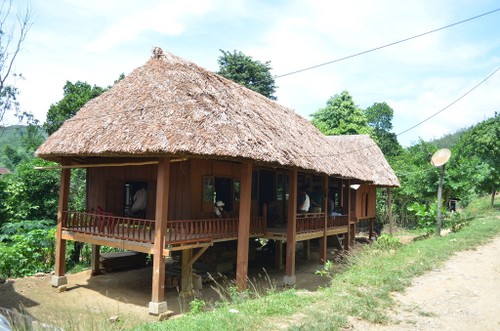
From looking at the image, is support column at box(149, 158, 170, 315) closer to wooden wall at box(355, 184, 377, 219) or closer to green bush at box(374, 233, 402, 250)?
green bush at box(374, 233, 402, 250)

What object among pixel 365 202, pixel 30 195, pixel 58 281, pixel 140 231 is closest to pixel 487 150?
pixel 365 202

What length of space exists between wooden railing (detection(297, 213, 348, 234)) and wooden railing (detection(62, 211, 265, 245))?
1534 mm

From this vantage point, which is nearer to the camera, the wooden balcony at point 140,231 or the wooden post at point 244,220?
the wooden balcony at point 140,231

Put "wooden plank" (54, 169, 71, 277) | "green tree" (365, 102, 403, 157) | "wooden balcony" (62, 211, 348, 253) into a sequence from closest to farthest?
1. "wooden balcony" (62, 211, 348, 253)
2. "wooden plank" (54, 169, 71, 277)
3. "green tree" (365, 102, 403, 157)

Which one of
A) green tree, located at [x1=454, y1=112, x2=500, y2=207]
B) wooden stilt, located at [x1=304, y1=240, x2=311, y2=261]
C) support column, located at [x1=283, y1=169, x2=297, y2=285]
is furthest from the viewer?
green tree, located at [x1=454, y1=112, x2=500, y2=207]

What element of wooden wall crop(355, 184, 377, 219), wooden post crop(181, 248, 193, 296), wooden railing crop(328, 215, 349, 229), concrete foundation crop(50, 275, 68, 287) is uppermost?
wooden wall crop(355, 184, 377, 219)

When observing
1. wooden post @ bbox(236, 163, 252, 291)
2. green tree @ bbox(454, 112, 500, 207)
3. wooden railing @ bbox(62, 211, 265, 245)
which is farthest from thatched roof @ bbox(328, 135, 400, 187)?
wooden post @ bbox(236, 163, 252, 291)

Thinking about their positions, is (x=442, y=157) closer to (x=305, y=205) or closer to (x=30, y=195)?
(x=305, y=205)

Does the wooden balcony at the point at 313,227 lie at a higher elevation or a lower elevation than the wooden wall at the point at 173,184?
lower

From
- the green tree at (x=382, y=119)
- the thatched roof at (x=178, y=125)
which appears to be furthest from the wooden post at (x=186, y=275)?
the green tree at (x=382, y=119)

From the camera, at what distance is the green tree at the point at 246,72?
3272 centimetres

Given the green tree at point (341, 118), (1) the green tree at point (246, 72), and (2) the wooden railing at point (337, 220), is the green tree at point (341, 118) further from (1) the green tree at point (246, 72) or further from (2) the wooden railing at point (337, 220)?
(2) the wooden railing at point (337, 220)

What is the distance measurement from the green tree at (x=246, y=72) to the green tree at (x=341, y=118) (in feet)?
20.3

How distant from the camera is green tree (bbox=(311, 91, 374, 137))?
35.3 metres
